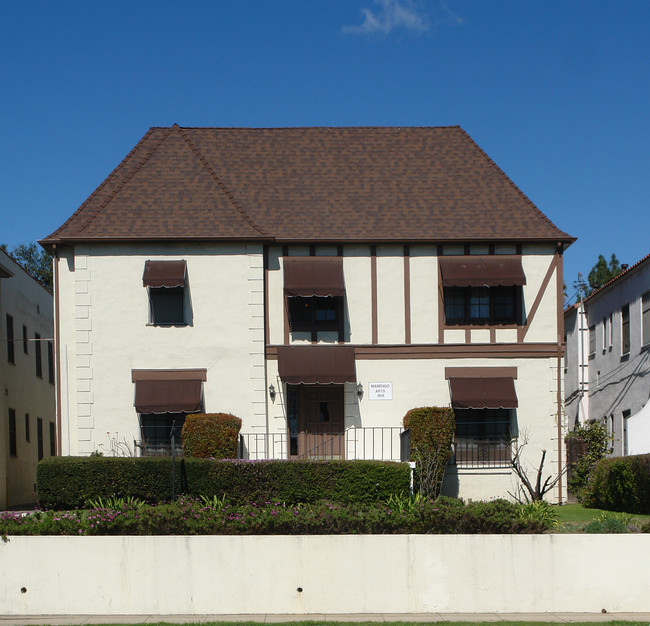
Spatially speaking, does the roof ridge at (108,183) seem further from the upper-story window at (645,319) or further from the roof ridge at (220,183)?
the upper-story window at (645,319)

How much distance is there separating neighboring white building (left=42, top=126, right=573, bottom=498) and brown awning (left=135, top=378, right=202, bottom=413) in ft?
0.11

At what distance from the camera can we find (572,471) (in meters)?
23.1

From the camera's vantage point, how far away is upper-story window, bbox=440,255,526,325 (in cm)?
2248

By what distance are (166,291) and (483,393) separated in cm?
821

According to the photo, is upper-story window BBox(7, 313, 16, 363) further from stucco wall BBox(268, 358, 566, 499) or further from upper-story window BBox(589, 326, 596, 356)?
upper-story window BBox(589, 326, 596, 356)

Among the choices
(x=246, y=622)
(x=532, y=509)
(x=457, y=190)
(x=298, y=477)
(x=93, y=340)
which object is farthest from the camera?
(x=457, y=190)

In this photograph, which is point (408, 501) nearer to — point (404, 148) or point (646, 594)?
point (646, 594)

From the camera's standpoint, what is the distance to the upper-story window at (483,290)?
73.8 feet

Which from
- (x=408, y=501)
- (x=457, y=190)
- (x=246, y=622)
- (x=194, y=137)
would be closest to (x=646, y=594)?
(x=408, y=501)

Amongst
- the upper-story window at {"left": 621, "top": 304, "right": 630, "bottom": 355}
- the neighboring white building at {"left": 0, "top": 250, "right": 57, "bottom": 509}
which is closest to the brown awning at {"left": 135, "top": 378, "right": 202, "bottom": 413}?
the neighboring white building at {"left": 0, "top": 250, "right": 57, "bottom": 509}

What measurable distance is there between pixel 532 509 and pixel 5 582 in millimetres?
8804

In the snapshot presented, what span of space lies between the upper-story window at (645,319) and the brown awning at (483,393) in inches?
212

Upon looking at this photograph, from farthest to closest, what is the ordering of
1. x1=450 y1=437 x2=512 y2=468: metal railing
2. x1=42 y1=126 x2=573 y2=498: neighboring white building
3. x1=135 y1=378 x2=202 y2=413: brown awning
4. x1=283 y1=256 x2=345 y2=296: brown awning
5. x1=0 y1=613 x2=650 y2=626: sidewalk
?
x1=450 y1=437 x2=512 y2=468: metal railing
x1=283 y1=256 x2=345 y2=296: brown awning
x1=42 y1=126 x2=573 y2=498: neighboring white building
x1=135 y1=378 x2=202 y2=413: brown awning
x1=0 y1=613 x2=650 y2=626: sidewalk

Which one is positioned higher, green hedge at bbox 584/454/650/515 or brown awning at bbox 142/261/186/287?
brown awning at bbox 142/261/186/287
